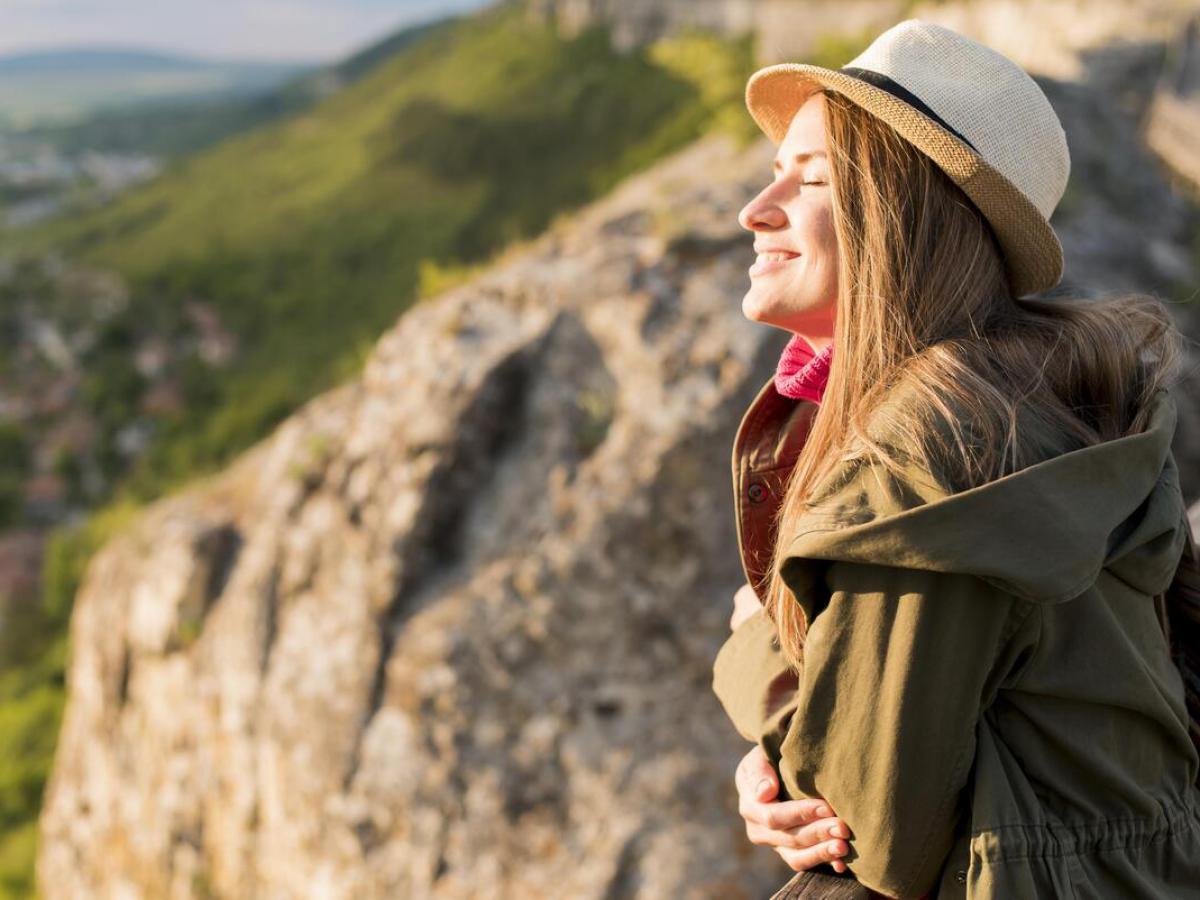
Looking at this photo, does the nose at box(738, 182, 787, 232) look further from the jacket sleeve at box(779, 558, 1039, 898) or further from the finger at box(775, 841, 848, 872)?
the finger at box(775, 841, 848, 872)

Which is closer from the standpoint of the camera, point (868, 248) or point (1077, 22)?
point (868, 248)

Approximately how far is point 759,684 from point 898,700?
468 mm

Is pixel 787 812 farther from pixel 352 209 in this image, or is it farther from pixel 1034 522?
pixel 352 209

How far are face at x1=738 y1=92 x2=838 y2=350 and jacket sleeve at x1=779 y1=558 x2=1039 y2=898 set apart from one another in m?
0.56

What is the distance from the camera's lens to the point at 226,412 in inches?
1596

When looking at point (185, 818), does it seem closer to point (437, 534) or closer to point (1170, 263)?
point (437, 534)

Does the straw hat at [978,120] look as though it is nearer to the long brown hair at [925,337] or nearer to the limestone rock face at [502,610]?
the long brown hair at [925,337]

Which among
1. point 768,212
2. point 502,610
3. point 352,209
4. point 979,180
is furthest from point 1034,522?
point 352,209

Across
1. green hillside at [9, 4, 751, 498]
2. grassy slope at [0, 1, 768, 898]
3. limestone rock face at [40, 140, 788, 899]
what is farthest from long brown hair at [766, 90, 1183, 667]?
green hillside at [9, 4, 751, 498]

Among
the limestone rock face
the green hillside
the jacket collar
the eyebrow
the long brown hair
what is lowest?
the green hillside

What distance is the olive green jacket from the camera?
1494 millimetres

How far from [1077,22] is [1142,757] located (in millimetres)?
20341

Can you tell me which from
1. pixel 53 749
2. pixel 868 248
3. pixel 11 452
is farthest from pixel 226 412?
pixel 868 248

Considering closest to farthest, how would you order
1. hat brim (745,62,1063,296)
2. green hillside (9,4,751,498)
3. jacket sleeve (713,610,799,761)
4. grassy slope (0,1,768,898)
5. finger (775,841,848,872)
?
1. hat brim (745,62,1063,296)
2. finger (775,841,848,872)
3. jacket sleeve (713,610,799,761)
4. grassy slope (0,1,768,898)
5. green hillside (9,4,751,498)
